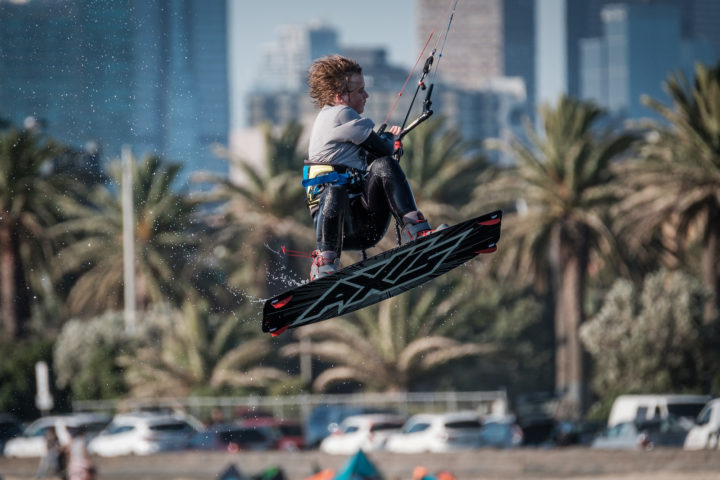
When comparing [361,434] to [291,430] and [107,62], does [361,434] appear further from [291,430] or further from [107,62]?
[107,62]

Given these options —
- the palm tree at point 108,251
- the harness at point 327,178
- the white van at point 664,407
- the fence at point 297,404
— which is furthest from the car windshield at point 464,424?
the harness at point 327,178

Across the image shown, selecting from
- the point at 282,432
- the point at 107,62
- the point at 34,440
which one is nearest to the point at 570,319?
the point at 282,432

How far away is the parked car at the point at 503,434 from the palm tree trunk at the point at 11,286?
1514 centimetres

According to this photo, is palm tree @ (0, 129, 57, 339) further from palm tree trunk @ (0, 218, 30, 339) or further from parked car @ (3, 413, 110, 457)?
parked car @ (3, 413, 110, 457)

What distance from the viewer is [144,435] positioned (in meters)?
33.5

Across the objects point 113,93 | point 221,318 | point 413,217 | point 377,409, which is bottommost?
point 377,409

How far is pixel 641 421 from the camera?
30.4 m

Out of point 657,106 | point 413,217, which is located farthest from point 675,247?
point 413,217

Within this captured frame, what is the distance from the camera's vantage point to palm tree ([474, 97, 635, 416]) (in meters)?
42.5

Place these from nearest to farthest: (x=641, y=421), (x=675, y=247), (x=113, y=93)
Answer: (x=113, y=93)
(x=641, y=421)
(x=675, y=247)

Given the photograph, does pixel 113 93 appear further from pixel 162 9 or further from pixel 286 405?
pixel 286 405

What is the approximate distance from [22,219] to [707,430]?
2079cm

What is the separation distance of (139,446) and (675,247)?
20.3 metres

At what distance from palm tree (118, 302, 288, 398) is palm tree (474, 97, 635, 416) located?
936 centimetres
